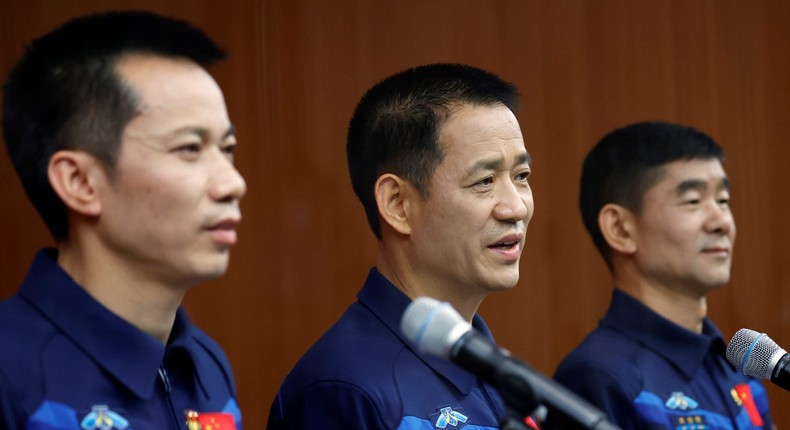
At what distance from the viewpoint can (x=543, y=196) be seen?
3943mm

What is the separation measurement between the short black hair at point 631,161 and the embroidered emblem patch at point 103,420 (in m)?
1.88

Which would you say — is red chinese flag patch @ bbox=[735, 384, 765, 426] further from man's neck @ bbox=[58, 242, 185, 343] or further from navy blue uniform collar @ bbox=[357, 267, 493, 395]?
man's neck @ bbox=[58, 242, 185, 343]

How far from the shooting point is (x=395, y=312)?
256 cm

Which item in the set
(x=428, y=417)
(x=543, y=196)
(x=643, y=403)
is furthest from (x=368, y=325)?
(x=543, y=196)

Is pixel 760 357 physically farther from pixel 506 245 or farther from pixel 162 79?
pixel 162 79

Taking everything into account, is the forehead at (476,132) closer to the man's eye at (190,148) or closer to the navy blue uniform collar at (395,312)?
the navy blue uniform collar at (395,312)

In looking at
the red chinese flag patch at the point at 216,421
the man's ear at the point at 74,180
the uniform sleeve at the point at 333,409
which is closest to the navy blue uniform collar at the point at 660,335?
the uniform sleeve at the point at 333,409

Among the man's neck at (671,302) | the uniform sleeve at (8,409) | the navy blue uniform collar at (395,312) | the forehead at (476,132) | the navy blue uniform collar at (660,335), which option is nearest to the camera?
the uniform sleeve at (8,409)

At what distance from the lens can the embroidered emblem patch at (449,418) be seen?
239 centimetres

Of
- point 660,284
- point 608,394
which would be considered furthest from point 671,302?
point 608,394

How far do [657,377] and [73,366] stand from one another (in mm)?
1678

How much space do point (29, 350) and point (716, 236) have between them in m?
2.04

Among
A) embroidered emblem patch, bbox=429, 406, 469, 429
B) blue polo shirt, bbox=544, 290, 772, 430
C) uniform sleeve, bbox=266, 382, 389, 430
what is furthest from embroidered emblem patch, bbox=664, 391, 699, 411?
uniform sleeve, bbox=266, 382, 389, 430

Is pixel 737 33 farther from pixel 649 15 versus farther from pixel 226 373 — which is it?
pixel 226 373
